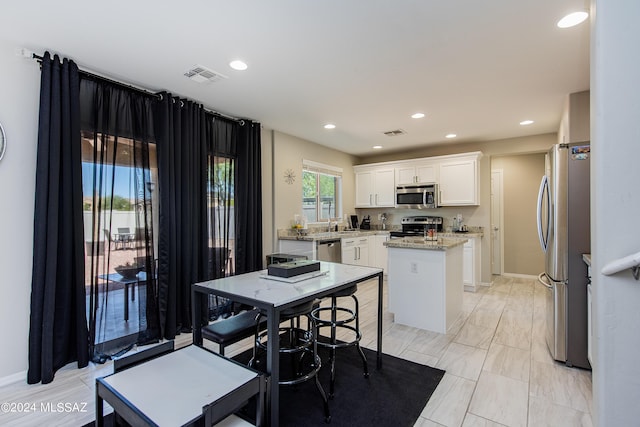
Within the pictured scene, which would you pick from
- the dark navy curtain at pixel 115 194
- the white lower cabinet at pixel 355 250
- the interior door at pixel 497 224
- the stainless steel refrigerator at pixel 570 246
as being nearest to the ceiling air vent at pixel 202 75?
the dark navy curtain at pixel 115 194

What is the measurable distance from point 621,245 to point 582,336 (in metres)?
1.79

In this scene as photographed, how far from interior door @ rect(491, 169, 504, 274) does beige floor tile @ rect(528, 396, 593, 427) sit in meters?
4.50

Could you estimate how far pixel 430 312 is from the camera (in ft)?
10.9

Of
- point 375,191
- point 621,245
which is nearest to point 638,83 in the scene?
point 621,245

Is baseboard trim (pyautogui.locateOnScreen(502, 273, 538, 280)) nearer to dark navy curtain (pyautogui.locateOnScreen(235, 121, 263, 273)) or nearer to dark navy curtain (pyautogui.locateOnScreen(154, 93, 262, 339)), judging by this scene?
dark navy curtain (pyautogui.locateOnScreen(235, 121, 263, 273))

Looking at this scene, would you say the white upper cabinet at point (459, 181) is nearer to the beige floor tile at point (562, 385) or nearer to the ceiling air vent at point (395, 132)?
the ceiling air vent at point (395, 132)

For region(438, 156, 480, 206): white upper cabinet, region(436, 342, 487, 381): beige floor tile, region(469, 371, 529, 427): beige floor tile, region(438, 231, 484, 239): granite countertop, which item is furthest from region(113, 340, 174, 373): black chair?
region(438, 156, 480, 206): white upper cabinet

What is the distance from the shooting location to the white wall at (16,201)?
226 centimetres

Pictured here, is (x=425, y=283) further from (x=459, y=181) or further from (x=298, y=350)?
(x=459, y=181)

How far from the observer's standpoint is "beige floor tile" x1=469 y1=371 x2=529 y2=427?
1897 millimetres

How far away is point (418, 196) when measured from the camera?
5664mm

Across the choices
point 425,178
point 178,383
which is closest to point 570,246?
point 178,383

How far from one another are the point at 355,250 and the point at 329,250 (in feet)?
2.30

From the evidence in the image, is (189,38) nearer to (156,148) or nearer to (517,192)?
(156,148)
